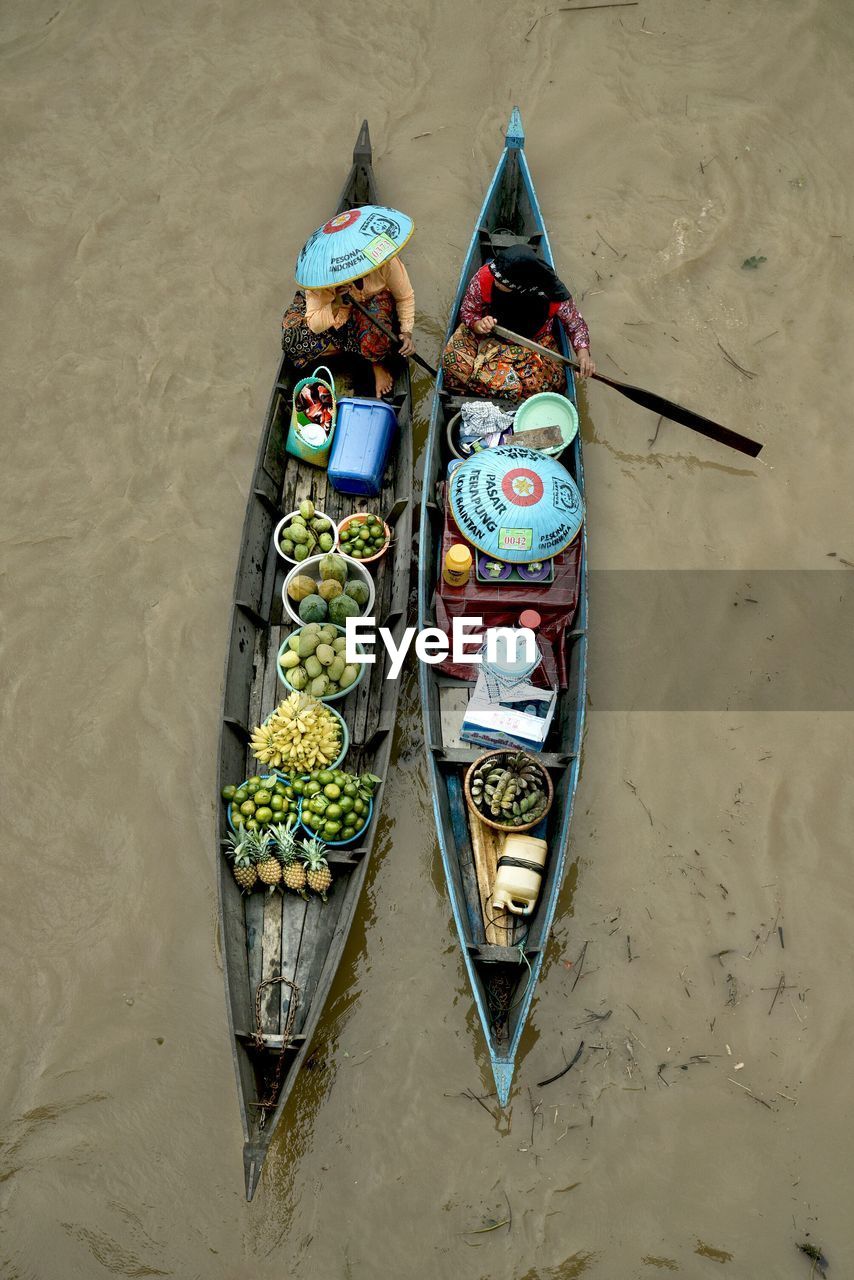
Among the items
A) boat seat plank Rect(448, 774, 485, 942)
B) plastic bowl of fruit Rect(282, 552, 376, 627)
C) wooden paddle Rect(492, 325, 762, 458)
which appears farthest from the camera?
wooden paddle Rect(492, 325, 762, 458)

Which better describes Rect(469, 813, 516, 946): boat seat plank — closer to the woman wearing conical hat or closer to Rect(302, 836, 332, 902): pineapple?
Rect(302, 836, 332, 902): pineapple

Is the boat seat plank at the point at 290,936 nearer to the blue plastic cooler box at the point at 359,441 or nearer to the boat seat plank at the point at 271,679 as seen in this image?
the boat seat plank at the point at 271,679

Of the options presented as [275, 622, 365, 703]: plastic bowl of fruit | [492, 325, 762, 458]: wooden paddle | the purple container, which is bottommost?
[275, 622, 365, 703]: plastic bowl of fruit

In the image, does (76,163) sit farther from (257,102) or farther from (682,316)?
(682,316)

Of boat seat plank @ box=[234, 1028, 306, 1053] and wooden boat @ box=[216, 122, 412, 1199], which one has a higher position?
wooden boat @ box=[216, 122, 412, 1199]

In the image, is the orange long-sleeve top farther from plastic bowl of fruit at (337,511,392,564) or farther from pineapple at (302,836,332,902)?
pineapple at (302,836,332,902)

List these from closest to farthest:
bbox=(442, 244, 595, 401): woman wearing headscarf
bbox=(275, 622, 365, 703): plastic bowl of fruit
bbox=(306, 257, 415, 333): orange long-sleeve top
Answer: bbox=(275, 622, 365, 703): plastic bowl of fruit
bbox=(306, 257, 415, 333): orange long-sleeve top
bbox=(442, 244, 595, 401): woman wearing headscarf

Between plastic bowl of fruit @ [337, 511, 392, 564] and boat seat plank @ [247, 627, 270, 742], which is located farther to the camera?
plastic bowl of fruit @ [337, 511, 392, 564]

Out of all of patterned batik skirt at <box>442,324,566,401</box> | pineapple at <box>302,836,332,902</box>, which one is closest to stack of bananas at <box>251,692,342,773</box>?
pineapple at <box>302,836,332,902</box>
